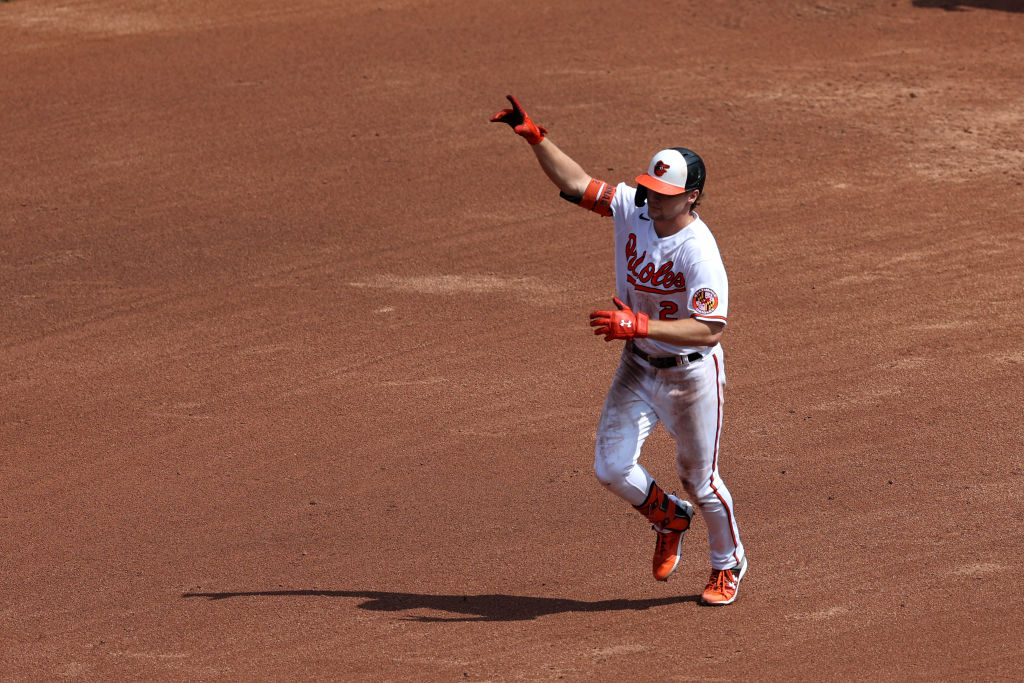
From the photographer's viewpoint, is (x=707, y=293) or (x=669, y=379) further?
(x=669, y=379)

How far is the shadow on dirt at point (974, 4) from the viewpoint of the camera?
1761 cm

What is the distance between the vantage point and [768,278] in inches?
413

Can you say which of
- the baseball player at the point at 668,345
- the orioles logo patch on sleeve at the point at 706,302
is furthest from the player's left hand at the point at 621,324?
the orioles logo patch on sleeve at the point at 706,302

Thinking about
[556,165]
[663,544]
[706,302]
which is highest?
[556,165]

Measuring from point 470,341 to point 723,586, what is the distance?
3.77 metres

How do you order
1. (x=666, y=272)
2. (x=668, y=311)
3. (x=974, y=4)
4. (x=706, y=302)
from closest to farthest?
(x=706, y=302) → (x=666, y=272) → (x=668, y=311) → (x=974, y=4)

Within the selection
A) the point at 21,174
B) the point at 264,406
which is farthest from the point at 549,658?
the point at 21,174

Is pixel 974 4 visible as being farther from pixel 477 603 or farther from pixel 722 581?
pixel 477 603

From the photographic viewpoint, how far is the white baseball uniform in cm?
578

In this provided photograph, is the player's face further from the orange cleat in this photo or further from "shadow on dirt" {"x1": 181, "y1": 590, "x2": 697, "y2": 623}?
"shadow on dirt" {"x1": 181, "y1": 590, "x2": 697, "y2": 623}

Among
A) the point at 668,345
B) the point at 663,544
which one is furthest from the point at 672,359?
the point at 663,544

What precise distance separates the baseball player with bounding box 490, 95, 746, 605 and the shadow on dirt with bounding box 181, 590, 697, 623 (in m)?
0.28

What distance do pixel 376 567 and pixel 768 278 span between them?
16.4ft

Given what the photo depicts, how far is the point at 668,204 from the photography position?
18.9 ft
